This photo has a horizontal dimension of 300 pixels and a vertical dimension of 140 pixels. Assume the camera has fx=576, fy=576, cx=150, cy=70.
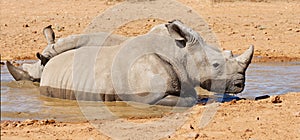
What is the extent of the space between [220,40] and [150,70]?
8056 mm

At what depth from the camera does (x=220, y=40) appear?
50.5 ft

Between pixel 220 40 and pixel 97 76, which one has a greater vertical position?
pixel 97 76

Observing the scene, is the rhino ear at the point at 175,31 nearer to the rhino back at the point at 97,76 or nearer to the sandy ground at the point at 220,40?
the rhino back at the point at 97,76

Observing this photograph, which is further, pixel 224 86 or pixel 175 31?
pixel 224 86

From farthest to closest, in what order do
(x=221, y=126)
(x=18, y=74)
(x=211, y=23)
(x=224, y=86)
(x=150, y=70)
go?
(x=211, y=23) → (x=18, y=74) → (x=224, y=86) → (x=150, y=70) → (x=221, y=126)

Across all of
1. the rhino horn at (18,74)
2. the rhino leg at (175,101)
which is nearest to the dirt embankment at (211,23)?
the rhino horn at (18,74)

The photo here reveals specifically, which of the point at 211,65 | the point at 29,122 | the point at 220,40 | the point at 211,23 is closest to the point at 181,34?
the point at 211,65

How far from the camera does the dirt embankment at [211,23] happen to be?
14.3 m

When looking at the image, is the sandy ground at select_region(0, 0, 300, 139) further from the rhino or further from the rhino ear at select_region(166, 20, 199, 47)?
the rhino ear at select_region(166, 20, 199, 47)

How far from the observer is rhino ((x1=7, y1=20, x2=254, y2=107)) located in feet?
25.1

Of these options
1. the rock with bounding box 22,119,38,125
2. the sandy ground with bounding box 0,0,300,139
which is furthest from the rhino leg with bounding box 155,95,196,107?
the rock with bounding box 22,119,38,125

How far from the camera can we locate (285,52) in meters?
13.9

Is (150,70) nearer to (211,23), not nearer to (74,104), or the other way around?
(74,104)

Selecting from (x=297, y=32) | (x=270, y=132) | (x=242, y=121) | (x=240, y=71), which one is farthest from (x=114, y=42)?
(x=297, y=32)
